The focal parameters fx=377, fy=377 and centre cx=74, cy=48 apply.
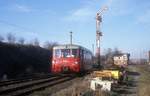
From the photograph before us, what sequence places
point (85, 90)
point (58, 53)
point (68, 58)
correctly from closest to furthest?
point (85, 90), point (68, 58), point (58, 53)

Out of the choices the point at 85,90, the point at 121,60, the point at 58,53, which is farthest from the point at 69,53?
the point at 121,60

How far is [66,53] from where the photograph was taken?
113ft

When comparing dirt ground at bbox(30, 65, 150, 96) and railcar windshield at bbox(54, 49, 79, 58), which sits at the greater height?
railcar windshield at bbox(54, 49, 79, 58)

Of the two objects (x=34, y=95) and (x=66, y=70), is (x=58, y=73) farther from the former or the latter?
(x=34, y=95)

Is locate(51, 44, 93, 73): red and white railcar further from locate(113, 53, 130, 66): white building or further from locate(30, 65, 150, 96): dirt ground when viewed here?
locate(113, 53, 130, 66): white building

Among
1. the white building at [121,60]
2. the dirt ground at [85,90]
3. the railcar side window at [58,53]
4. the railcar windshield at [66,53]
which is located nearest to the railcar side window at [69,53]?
the railcar windshield at [66,53]

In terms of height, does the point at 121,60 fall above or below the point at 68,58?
above

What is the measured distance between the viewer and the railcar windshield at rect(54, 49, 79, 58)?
33938 mm

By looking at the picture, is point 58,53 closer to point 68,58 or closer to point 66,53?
point 66,53

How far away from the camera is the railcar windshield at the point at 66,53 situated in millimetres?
33938

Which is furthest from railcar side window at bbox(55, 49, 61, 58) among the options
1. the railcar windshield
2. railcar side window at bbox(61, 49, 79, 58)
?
railcar side window at bbox(61, 49, 79, 58)

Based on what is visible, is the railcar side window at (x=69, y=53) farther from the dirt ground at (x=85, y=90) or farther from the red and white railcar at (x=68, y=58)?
the dirt ground at (x=85, y=90)

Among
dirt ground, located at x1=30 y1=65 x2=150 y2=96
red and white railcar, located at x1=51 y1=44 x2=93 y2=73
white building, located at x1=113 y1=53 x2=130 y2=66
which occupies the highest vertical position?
white building, located at x1=113 y1=53 x2=130 y2=66

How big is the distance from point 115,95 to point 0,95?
17.1ft
